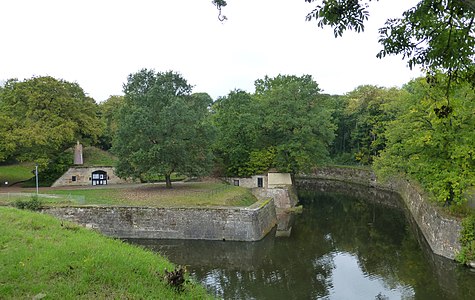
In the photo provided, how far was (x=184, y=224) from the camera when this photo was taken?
20984 millimetres

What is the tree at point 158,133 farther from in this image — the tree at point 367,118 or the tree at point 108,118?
the tree at point 367,118

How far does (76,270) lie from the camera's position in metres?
8.45

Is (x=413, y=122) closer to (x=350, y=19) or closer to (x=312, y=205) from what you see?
(x=312, y=205)

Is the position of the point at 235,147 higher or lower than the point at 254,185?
higher

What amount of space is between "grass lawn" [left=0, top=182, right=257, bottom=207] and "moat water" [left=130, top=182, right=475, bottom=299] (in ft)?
9.44

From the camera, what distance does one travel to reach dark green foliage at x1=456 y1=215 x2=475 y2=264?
16.1 meters

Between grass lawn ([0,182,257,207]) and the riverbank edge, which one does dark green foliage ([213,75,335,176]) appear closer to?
grass lawn ([0,182,257,207])

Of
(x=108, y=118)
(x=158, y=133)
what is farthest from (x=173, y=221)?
(x=108, y=118)

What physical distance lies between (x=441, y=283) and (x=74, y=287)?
43.7ft

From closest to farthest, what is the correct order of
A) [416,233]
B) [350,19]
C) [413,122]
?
1. [350,19]
2. [413,122]
3. [416,233]

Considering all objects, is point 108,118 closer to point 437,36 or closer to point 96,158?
point 96,158

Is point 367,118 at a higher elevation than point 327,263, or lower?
higher

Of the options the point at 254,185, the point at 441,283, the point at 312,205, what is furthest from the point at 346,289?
the point at 254,185

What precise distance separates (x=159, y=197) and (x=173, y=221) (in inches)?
147
